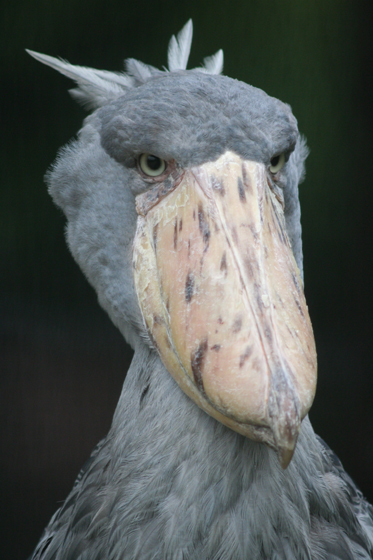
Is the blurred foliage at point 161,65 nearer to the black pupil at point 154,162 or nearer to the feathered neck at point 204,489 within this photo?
the black pupil at point 154,162

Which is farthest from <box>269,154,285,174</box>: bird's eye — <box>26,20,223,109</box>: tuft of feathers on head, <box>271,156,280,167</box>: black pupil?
<box>26,20,223,109</box>: tuft of feathers on head

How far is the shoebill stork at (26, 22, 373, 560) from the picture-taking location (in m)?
0.91

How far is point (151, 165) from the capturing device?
113 centimetres

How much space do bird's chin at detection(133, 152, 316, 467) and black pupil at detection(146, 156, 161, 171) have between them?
65 mm

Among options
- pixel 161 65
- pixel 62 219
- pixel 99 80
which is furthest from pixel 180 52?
pixel 62 219

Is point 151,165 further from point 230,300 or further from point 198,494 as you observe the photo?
point 198,494

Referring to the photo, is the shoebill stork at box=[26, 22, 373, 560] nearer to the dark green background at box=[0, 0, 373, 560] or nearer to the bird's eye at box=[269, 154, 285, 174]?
the bird's eye at box=[269, 154, 285, 174]

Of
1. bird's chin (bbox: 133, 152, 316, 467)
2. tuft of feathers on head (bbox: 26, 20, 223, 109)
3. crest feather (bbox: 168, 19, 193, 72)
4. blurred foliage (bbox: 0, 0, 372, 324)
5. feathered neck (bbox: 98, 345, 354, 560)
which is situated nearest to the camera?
bird's chin (bbox: 133, 152, 316, 467)

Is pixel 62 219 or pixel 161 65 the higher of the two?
pixel 161 65

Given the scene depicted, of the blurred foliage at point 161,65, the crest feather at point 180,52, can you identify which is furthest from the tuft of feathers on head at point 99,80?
the blurred foliage at point 161,65

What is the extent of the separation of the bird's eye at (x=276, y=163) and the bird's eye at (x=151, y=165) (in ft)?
0.67

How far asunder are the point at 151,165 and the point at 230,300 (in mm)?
341

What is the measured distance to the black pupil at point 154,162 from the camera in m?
1.12

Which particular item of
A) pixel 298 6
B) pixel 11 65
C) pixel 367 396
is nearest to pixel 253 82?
pixel 298 6
